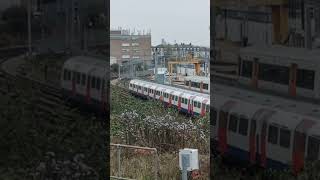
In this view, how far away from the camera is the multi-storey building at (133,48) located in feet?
35.0

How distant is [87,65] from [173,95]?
6455mm

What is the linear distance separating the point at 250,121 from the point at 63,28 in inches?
65.1

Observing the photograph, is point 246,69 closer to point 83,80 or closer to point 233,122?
point 233,122

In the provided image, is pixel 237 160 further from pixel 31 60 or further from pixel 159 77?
pixel 159 77

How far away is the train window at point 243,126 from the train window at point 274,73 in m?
0.36

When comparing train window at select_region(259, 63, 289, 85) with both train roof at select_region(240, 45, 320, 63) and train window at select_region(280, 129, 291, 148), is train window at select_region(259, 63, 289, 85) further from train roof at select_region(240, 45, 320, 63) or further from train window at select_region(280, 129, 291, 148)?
train window at select_region(280, 129, 291, 148)

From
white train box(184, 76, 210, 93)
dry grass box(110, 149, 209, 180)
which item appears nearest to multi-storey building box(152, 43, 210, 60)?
white train box(184, 76, 210, 93)

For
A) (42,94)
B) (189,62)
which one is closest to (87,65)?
Result: (42,94)

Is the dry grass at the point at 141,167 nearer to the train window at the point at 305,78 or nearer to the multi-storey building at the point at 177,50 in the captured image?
the train window at the point at 305,78

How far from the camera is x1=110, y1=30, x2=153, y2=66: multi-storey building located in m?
10.7

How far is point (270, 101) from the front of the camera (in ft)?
13.8

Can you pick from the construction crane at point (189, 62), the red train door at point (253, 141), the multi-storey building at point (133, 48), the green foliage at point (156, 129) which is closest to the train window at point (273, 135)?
the red train door at point (253, 141)

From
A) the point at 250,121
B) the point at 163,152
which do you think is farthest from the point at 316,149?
the point at 163,152

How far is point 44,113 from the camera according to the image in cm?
428
